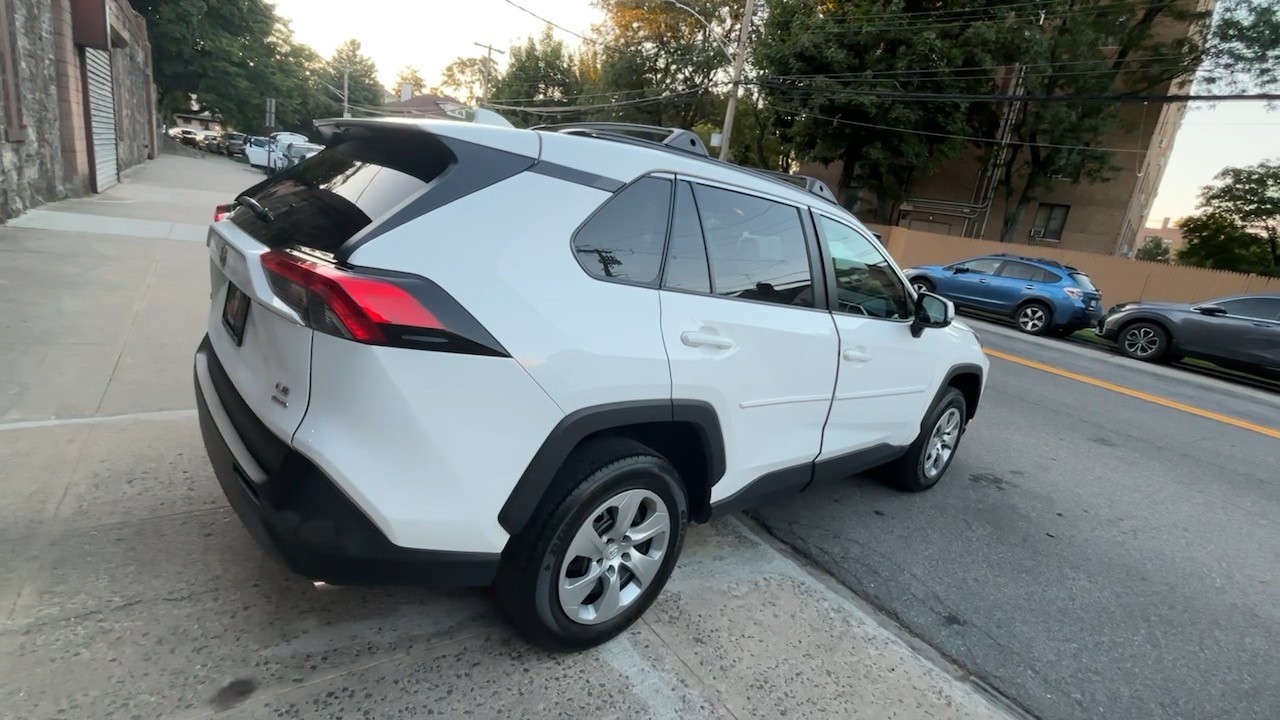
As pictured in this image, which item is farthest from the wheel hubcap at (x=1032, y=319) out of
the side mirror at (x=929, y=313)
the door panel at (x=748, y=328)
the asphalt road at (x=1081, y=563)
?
the door panel at (x=748, y=328)

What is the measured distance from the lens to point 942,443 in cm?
455

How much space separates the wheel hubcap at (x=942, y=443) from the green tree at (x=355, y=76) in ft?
231

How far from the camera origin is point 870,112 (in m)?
23.4

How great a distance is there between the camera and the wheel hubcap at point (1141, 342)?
12180 millimetres

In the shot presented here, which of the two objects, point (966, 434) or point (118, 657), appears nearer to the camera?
point (118, 657)

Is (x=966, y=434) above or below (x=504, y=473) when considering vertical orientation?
below

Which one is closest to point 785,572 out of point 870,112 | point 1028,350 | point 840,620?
point 840,620

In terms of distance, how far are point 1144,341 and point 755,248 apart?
41.5 feet

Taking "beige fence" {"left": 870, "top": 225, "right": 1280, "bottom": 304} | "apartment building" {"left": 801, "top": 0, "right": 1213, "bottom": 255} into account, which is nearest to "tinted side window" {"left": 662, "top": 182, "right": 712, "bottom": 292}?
"beige fence" {"left": 870, "top": 225, "right": 1280, "bottom": 304}

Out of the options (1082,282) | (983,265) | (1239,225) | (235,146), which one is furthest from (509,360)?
(235,146)

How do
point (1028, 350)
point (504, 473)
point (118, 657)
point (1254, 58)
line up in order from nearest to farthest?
point (504, 473)
point (118, 657)
point (1028, 350)
point (1254, 58)

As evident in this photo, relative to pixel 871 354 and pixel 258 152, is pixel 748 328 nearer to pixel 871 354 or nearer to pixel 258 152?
pixel 871 354

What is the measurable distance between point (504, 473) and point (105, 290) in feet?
20.2

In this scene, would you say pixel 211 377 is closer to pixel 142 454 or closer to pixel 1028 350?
pixel 142 454
